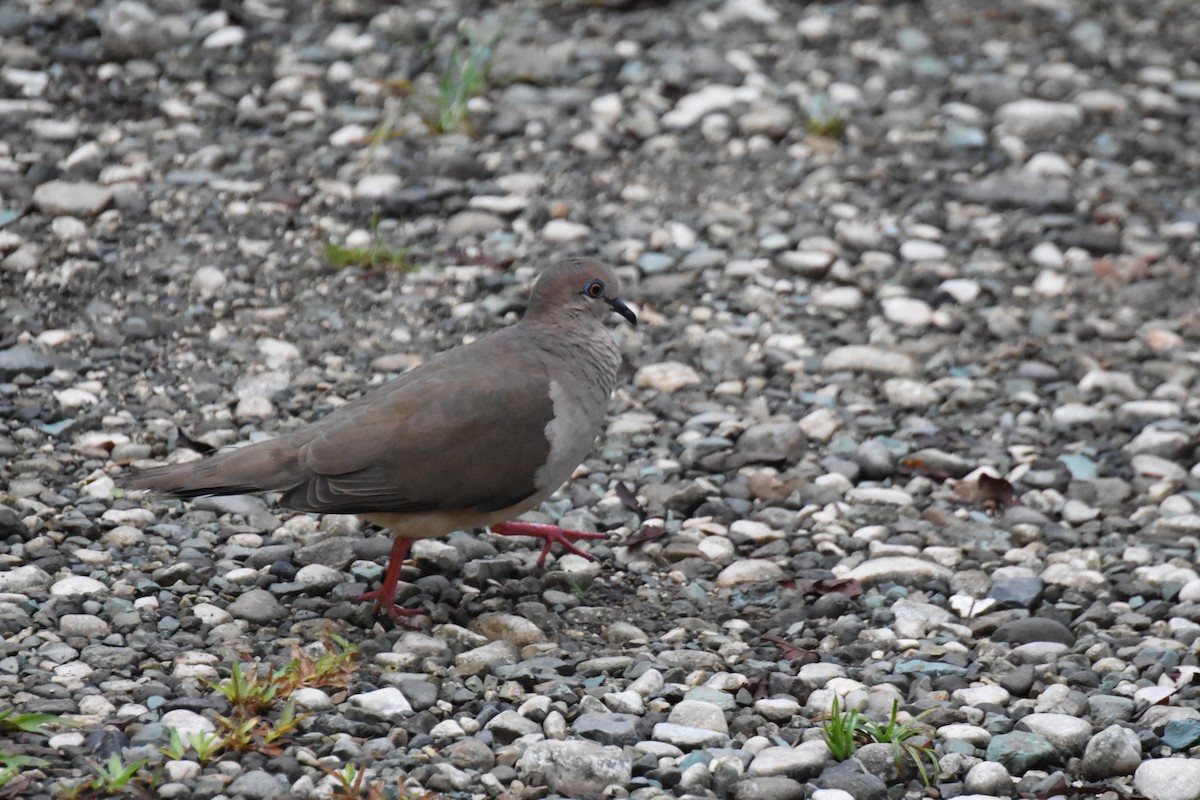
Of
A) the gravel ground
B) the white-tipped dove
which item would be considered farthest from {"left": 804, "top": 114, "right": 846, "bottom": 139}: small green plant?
the white-tipped dove

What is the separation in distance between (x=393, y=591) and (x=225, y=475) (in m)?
0.62

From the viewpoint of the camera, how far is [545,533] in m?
5.14

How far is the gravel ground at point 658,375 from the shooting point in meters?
4.20

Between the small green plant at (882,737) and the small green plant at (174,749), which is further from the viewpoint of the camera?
the small green plant at (882,737)

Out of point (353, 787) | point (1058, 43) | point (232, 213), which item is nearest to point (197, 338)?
point (232, 213)

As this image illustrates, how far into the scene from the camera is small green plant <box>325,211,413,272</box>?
680 centimetres

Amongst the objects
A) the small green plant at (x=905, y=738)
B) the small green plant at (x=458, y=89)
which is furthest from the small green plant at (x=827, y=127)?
the small green plant at (x=905, y=738)

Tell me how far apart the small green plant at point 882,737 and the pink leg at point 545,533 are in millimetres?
1253

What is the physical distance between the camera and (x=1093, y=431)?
246 inches

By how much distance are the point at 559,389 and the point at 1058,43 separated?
5.73 metres

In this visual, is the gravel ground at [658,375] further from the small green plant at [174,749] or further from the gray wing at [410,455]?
the gray wing at [410,455]

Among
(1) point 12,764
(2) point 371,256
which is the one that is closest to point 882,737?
(1) point 12,764

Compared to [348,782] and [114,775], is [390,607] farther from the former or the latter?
[114,775]

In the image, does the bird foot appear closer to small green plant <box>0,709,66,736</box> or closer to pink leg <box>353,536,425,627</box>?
pink leg <box>353,536,425,627</box>
